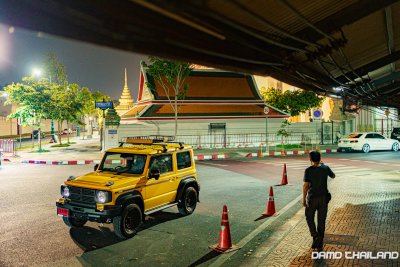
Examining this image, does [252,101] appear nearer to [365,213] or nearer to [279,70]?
[365,213]

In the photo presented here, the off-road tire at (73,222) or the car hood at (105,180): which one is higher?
the car hood at (105,180)

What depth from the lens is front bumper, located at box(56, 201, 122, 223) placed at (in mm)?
7223

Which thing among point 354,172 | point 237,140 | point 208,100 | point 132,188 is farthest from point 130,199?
point 208,100

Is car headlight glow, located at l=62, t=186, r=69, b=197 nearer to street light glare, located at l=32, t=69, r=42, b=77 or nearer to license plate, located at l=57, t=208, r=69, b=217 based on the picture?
license plate, located at l=57, t=208, r=69, b=217

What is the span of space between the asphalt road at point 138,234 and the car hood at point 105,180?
1.12 metres

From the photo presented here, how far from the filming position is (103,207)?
7242mm

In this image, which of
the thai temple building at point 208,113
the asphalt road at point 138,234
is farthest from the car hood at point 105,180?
the thai temple building at point 208,113

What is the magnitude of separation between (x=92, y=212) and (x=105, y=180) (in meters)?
0.73

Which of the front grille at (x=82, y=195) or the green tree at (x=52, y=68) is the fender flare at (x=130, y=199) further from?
the green tree at (x=52, y=68)

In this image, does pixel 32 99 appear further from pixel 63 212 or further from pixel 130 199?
pixel 130 199

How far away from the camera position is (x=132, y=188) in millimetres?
7793

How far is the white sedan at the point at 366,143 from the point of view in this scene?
1048 inches

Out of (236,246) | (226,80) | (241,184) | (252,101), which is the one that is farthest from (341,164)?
(226,80)

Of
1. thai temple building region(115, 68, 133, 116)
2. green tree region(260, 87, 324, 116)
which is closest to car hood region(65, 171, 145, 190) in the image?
green tree region(260, 87, 324, 116)
